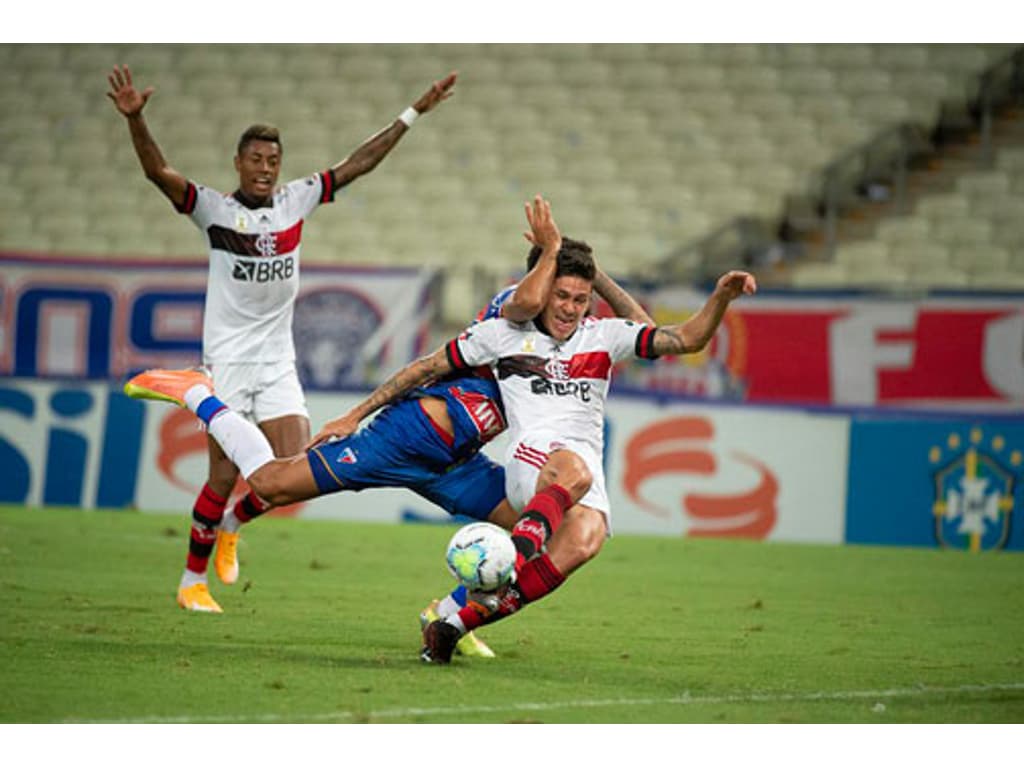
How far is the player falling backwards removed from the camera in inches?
287

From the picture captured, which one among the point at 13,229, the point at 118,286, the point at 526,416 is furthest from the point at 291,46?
the point at 526,416

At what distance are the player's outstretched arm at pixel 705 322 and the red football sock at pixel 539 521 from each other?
0.77 m

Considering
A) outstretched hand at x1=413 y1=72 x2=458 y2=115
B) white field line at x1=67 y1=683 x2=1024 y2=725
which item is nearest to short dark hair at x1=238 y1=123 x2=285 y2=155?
outstretched hand at x1=413 y1=72 x2=458 y2=115

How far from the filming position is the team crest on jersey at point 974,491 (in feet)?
46.3

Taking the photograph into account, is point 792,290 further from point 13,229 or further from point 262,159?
point 13,229

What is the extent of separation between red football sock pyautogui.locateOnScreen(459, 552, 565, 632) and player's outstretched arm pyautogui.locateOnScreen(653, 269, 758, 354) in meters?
1.02

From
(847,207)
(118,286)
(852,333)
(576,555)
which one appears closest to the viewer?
(576,555)

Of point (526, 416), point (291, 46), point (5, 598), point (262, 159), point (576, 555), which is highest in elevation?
point (291, 46)

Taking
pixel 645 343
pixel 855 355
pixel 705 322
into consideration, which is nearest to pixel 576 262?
pixel 645 343

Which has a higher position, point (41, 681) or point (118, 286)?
point (118, 286)

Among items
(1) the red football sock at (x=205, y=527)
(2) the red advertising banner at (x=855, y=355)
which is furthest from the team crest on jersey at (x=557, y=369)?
(2) the red advertising banner at (x=855, y=355)

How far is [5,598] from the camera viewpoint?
8.73m

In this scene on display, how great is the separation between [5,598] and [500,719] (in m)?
4.01

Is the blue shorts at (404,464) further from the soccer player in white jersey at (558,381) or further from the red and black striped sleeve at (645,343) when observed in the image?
the red and black striped sleeve at (645,343)
